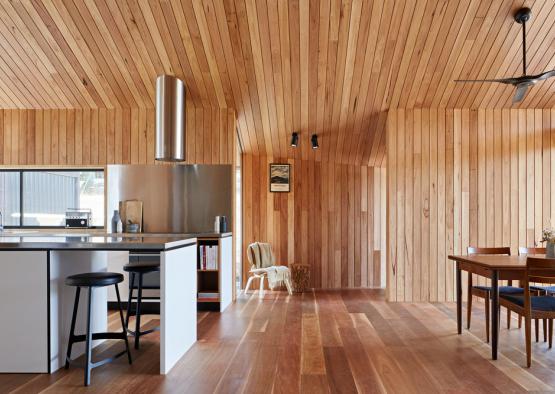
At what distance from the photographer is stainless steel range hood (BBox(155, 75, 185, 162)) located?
16.1 ft

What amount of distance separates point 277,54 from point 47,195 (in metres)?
3.79

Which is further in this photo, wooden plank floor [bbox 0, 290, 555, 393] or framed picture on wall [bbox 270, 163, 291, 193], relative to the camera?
framed picture on wall [bbox 270, 163, 291, 193]

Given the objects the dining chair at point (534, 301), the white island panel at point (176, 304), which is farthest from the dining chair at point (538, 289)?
the white island panel at point (176, 304)

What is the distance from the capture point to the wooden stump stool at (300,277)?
21.6ft

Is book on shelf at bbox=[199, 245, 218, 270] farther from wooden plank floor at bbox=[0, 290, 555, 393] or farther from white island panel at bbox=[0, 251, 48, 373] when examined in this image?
white island panel at bbox=[0, 251, 48, 373]

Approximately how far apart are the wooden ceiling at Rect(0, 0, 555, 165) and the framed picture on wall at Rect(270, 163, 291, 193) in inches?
47.8

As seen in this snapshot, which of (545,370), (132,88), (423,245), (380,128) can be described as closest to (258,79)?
(132,88)

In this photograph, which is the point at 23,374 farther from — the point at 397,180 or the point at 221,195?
the point at 397,180

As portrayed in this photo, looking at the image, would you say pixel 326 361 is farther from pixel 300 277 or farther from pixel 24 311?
pixel 300 277

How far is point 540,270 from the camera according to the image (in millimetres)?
3107

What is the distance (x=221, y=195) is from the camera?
587 centimetres

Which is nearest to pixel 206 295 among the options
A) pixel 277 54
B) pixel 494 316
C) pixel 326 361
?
pixel 326 361

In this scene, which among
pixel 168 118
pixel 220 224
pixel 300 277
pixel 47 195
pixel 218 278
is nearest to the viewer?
pixel 168 118

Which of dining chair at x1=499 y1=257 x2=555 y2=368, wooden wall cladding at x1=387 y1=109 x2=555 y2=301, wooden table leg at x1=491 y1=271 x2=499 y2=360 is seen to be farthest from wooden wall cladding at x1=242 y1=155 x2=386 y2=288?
dining chair at x1=499 y1=257 x2=555 y2=368
